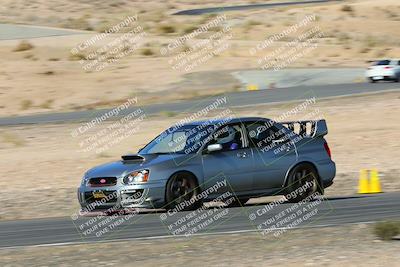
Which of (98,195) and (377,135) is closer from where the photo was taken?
(98,195)

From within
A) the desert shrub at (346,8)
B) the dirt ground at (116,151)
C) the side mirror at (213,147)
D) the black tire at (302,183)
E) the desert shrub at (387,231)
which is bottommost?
the desert shrub at (346,8)

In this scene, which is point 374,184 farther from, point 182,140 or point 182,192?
point 182,192

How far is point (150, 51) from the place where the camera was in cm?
5462

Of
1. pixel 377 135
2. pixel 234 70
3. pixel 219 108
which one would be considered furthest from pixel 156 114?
pixel 234 70

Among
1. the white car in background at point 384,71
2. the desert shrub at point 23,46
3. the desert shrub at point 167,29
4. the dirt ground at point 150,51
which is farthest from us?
the desert shrub at point 167,29

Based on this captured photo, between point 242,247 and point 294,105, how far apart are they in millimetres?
23857

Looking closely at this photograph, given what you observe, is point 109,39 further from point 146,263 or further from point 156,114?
point 146,263

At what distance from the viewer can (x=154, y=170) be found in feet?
51.2

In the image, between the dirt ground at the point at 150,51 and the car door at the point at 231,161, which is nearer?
the car door at the point at 231,161

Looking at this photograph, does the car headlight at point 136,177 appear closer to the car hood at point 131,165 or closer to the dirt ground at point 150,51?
the car hood at point 131,165

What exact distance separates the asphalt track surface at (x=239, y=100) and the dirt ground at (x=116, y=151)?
5.30 ft

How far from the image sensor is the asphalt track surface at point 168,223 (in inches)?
520

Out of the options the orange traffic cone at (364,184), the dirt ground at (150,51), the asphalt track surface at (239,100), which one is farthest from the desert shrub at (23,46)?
the orange traffic cone at (364,184)

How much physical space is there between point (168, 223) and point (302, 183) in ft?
10.7
